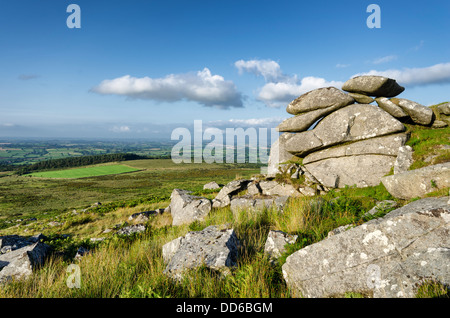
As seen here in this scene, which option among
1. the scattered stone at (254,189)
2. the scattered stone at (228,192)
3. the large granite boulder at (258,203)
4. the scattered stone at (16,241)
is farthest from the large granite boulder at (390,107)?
the scattered stone at (16,241)

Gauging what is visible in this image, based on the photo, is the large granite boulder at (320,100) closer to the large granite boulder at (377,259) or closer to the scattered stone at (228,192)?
the scattered stone at (228,192)

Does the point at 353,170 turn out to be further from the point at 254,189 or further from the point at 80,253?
the point at 80,253

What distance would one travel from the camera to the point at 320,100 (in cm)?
1625

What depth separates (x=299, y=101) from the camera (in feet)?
57.1

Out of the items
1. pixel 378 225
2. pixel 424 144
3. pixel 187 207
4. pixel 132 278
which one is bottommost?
pixel 187 207

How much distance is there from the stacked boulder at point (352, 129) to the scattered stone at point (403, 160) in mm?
548

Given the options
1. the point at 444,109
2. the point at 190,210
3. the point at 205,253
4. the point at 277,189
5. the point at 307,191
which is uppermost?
the point at 444,109

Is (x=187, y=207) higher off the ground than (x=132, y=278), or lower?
lower

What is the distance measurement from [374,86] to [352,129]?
3268 mm

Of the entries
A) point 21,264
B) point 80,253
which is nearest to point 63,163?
point 80,253

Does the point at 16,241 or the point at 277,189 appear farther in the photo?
the point at 277,189
